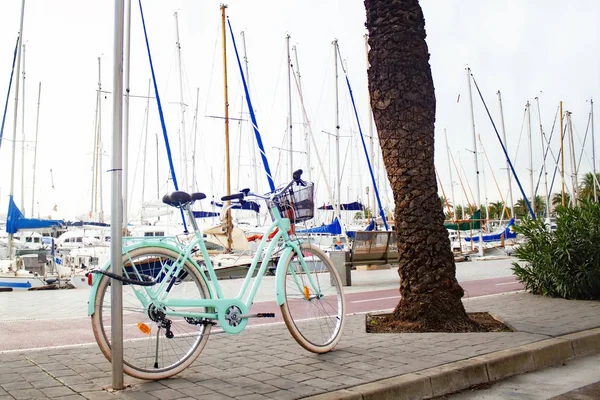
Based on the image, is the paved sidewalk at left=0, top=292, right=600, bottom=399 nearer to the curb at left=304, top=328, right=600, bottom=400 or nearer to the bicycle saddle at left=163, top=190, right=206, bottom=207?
the curb at left=304, top=328, right=600, bottom=400

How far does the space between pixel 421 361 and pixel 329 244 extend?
2243 cm

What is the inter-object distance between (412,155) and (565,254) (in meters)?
3.98

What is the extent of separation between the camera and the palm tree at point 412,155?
21.4 feet

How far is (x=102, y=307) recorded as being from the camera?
13.4 feet

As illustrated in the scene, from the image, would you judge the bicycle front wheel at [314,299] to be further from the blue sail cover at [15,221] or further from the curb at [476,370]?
the blue sail cover at [15,221]

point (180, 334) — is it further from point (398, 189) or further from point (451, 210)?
point (451, 210)

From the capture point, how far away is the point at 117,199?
394cm

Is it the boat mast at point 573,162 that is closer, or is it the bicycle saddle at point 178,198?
the bicycle saddle at point 178,198

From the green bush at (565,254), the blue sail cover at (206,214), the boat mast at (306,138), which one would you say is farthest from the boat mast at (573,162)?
the green bush at (565,254)

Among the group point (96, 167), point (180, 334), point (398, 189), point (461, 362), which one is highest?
point (96, 167)

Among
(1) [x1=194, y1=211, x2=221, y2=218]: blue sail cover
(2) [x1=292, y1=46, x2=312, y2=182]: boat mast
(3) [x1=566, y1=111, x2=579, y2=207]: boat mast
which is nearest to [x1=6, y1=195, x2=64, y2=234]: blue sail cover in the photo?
(1) [x1=194, y1=211, x2=221, y2=218]: blue sail cover

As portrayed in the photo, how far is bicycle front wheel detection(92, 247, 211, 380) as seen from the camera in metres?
4.10

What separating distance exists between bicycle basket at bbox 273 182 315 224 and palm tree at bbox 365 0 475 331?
1777 millimetres

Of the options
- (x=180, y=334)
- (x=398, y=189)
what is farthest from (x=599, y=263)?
(x=180, y=334)
